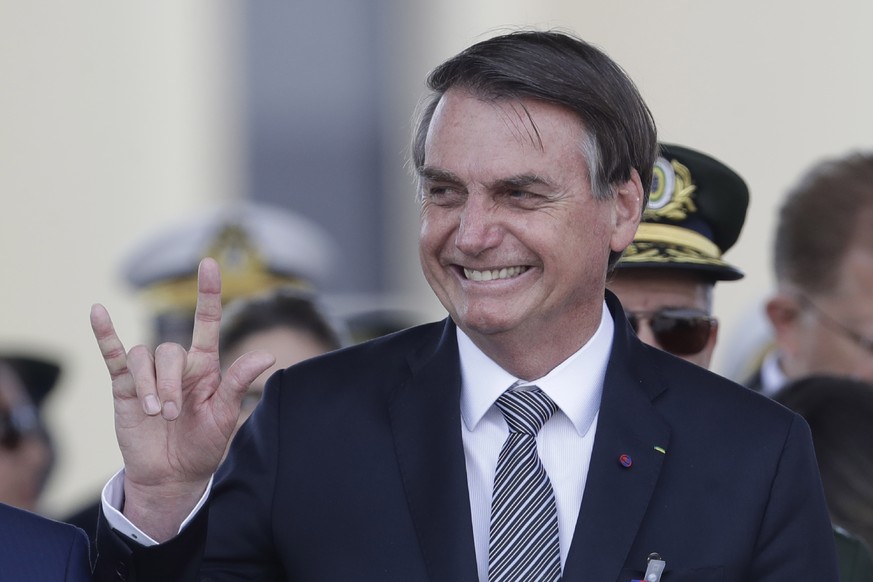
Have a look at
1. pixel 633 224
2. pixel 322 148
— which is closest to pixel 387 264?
pixel 322 148

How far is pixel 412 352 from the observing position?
2881 mm

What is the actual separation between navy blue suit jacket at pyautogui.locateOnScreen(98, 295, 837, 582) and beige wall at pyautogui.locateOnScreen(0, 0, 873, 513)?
6439mm

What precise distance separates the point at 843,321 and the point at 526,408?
2.24 m

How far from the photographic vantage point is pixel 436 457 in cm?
270

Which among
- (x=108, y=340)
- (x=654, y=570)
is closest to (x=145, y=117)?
(x=108, y=340)

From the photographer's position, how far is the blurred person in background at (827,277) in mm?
4734

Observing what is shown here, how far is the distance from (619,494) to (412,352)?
454 mm

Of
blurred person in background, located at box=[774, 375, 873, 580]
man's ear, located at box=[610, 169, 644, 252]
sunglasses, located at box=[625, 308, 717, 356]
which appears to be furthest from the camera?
sunglasses, located at box=[625, 308, 717, 356]

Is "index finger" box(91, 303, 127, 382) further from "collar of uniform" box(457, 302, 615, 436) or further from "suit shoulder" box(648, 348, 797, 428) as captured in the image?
"suit shoulder" box(648, 348, 797, 428)

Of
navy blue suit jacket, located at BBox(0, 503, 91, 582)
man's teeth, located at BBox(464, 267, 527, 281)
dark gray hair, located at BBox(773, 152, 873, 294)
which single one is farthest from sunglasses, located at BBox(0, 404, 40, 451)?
man's teeth, located at BBox(464, 267, 527, 281)

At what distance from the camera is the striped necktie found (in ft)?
8.50

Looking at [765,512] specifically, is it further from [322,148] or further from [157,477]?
[322,148]

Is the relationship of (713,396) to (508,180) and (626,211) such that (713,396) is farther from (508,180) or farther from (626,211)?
(508,180)

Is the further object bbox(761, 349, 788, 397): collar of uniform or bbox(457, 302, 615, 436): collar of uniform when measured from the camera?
bbox(761, 349, 788, 397): collar of uniform
